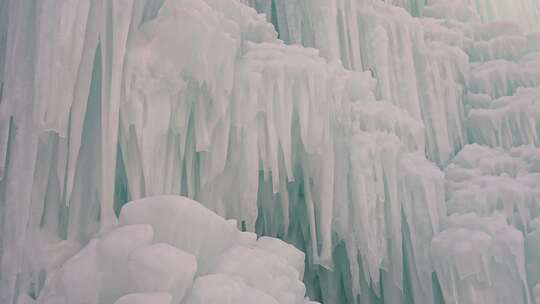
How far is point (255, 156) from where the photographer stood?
430 cm

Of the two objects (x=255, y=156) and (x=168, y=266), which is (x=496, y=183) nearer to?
(x=255, y=156)

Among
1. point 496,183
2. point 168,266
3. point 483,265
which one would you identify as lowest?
point 483,265

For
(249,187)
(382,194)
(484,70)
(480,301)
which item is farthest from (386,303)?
(484,70)

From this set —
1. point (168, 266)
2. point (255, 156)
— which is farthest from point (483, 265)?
point (168, 266)

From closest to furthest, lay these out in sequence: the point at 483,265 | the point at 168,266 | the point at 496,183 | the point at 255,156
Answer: the point at 168,266
the point at 255,156
the point at 483,265
the point at 496,183

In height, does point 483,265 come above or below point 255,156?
below

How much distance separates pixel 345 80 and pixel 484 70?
270 centimetres

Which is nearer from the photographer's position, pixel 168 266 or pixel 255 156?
pixel 168 266

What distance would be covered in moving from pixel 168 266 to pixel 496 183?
376 centimetres

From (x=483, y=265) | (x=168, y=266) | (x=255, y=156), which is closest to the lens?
(x=168, y=266)

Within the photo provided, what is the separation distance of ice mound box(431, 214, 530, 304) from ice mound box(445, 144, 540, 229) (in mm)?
318

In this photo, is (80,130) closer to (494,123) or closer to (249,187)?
(249,187)

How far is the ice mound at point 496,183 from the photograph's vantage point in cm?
529

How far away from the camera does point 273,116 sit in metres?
4.45
